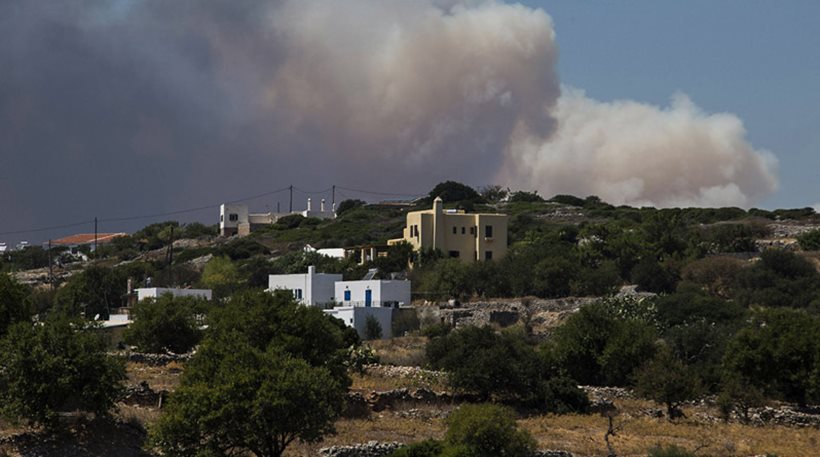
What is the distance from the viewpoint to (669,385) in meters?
46.5

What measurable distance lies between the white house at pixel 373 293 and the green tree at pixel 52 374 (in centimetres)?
3985

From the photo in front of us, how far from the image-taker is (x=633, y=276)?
84438mm

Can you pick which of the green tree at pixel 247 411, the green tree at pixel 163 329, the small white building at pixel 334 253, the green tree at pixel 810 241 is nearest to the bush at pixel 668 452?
the green tree at pixel 247 411

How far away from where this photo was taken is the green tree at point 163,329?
5534 cm

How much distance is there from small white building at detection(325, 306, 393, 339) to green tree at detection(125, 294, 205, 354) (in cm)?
1414

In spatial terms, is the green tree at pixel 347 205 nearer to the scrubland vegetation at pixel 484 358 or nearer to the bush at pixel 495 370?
the scrubland vegetation at pixel 484 358

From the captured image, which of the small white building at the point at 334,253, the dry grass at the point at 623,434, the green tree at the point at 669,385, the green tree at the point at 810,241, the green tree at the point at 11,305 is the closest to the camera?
the dry grass at the point at 623,434

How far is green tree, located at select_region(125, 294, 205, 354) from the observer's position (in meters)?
55.3

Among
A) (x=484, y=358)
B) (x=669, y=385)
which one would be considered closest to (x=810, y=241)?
(x=669, y=385)

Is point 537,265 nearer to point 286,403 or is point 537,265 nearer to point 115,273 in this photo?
→ point 115,273

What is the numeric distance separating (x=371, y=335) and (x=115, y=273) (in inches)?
1258

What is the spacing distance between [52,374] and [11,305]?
8520mm

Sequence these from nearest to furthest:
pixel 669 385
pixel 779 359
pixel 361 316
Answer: pixel 669 385 < pixel 779 359 < pixel 361 316

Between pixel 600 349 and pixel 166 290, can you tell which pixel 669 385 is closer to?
pixel 600 349
